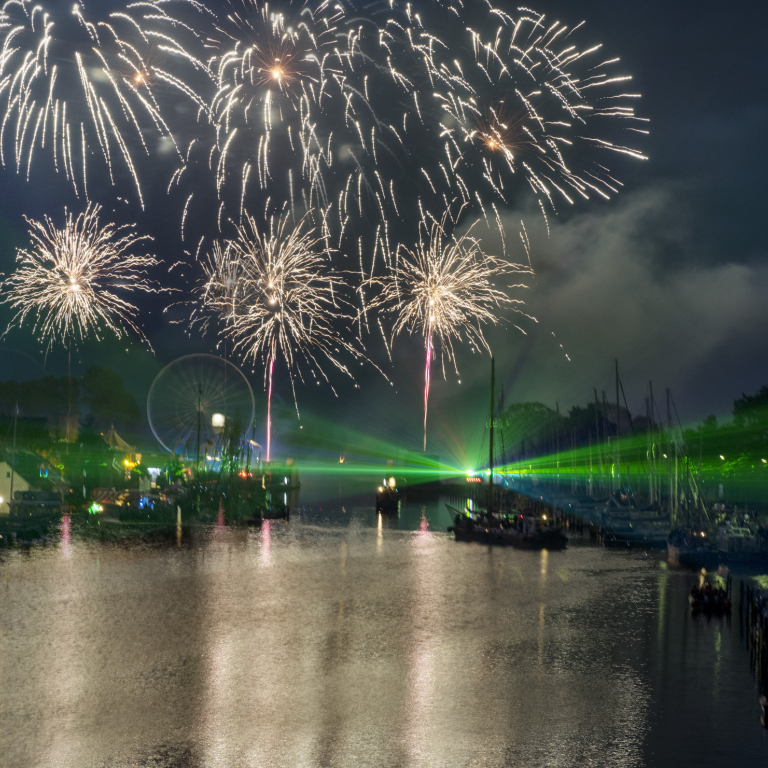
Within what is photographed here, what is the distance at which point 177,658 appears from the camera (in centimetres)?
2078

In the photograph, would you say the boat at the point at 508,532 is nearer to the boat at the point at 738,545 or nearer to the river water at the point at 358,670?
the boat at the point at 738,545

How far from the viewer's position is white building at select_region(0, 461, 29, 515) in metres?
56.2

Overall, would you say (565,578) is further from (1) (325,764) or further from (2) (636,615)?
(1) (325,764)

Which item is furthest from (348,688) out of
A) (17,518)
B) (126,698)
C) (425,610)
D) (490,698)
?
(17,518)

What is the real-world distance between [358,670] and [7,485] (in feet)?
156

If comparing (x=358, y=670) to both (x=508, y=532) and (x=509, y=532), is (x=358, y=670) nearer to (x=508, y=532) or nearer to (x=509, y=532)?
(x=509, y=532)

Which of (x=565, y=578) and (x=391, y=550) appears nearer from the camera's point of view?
(x=565, y=578)

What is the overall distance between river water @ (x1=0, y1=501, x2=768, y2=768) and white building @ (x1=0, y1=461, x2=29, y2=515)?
20.1m

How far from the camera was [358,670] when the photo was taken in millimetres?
20047

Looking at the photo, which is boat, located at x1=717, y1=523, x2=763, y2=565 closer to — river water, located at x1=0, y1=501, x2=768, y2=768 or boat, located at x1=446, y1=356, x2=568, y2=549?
river water, located at x1=0, y1=501, x2=768, y2=768

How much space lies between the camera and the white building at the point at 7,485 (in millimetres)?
56172

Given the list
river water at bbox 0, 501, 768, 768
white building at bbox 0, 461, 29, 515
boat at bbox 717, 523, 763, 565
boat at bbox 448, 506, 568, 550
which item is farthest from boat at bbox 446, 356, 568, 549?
white building at bbox 0, 461, 29, 515

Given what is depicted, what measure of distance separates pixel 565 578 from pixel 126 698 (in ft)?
85.5

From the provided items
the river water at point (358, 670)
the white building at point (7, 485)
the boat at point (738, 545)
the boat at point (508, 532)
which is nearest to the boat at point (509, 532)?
the boat at point (508, 532)
